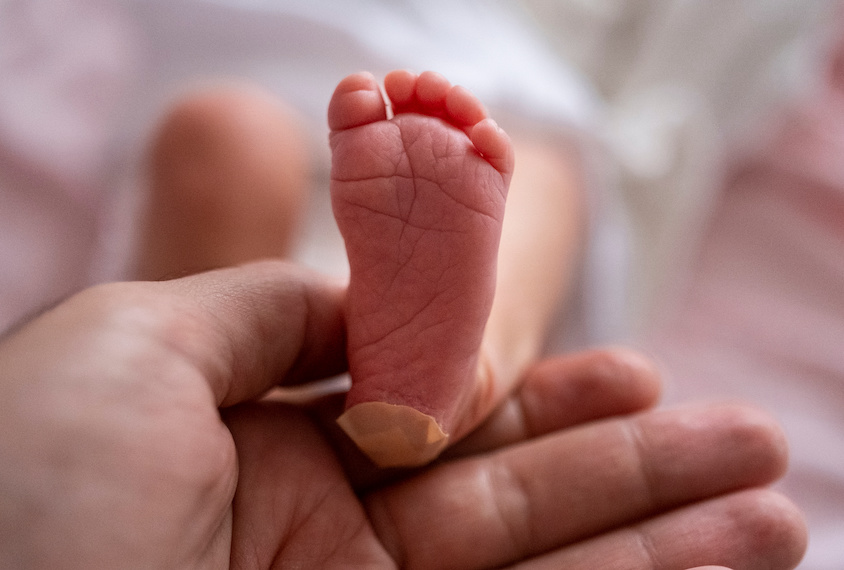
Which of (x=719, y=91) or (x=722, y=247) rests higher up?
(x=719, y=91)

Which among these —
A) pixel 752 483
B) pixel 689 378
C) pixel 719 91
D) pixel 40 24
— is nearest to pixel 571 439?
pixel 752 483

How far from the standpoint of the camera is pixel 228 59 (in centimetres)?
82

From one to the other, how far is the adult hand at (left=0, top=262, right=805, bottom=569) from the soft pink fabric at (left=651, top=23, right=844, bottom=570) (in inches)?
11.5

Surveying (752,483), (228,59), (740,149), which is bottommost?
(752,483)

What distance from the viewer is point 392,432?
0.46 meters

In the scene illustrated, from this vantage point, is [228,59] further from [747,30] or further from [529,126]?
A: [747,30]

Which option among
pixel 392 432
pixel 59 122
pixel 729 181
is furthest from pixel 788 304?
pixel 59 122

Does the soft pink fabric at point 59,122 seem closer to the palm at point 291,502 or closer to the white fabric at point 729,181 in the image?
the palm at point 291,502

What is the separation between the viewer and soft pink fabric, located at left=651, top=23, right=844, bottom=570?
783mm

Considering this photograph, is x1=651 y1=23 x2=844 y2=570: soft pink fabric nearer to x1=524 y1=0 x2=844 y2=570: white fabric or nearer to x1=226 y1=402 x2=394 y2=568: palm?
x1=524 y1=0 x2=844 y2=570: white fabric

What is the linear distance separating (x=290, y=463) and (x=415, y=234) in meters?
0.20

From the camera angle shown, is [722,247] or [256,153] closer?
[256,153]

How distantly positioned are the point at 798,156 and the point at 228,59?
83cm

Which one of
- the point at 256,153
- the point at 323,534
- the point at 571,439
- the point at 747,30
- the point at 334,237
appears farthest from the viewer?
the point at 747,30
